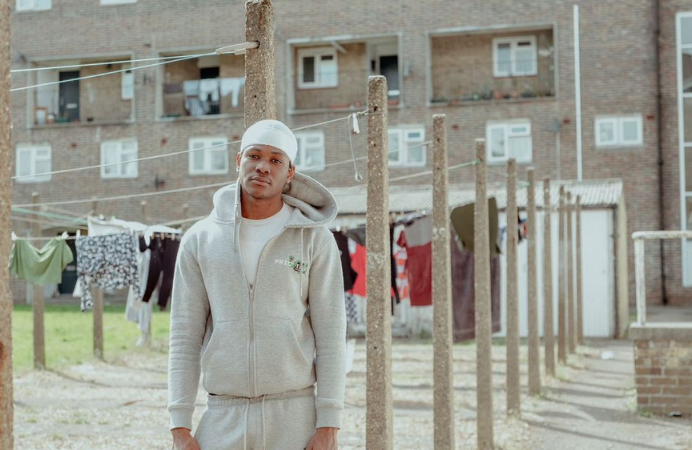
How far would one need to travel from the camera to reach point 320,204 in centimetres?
410

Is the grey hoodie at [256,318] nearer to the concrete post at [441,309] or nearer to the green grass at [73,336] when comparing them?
the concrete post at [441,309]

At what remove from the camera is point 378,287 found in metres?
6.56

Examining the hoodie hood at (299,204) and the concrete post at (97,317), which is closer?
the hoodie hood at (299,204)

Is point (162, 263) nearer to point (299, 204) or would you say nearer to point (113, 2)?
point (299, 204)

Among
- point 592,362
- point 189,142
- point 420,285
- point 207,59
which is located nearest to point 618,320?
point 592,362

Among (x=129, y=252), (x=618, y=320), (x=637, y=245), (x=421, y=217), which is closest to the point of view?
(x=637, y=245)

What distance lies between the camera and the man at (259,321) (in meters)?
3.80

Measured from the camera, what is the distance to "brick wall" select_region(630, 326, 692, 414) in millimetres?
11680

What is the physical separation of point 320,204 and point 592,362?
1527 cm

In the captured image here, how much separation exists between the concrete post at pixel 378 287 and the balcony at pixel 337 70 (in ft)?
97.6

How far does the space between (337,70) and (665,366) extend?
2619cm

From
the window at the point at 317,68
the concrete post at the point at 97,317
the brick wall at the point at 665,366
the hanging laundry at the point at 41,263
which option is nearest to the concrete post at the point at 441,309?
the brick wall at the point at 665,366

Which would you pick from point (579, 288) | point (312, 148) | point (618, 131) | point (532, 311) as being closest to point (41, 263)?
point (532, 311)

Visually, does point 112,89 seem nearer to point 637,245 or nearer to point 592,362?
point 592,362
